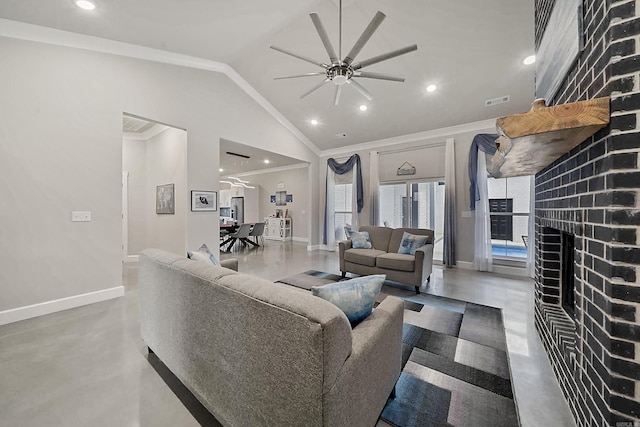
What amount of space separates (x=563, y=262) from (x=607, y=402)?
4.97ft

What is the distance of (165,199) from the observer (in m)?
4.82

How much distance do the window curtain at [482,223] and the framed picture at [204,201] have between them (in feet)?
17.0

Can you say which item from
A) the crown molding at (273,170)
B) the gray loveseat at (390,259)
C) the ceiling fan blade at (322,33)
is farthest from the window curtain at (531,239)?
the crown molding at (273,170)

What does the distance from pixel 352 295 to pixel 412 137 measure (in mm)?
5399

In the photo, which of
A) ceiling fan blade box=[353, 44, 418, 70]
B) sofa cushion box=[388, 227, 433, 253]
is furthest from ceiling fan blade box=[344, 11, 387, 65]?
sofa cushion box=[388, 227, 433, 253]

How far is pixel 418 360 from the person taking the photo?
1.97m

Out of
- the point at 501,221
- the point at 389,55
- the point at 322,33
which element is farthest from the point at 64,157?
the point at 501,221

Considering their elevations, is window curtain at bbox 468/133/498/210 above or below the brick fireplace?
above

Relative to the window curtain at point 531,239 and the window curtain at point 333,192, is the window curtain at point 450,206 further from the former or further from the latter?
the window curtain at point 333,192

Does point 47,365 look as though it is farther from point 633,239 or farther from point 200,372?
point 633,239

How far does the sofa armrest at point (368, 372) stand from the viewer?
2.94 ft

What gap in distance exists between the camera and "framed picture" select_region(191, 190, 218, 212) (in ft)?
13.9

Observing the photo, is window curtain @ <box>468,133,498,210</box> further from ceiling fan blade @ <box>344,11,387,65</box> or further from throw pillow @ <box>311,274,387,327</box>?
throw pillow @ <box>311,274,387,327</box>

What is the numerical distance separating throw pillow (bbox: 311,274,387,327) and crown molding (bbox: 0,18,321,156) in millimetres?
4251
